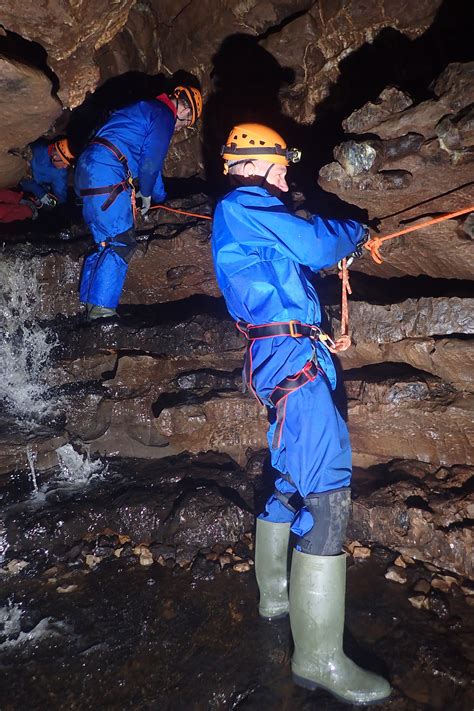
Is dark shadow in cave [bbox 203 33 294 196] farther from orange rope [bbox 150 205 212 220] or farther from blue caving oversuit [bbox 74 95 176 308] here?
blue caving oversuit [bbox 74 95 176 308]

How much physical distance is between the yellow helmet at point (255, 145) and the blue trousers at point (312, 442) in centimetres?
143

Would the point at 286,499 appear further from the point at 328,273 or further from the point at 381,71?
the point at 381,71

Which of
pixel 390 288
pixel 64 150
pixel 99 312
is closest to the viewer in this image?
pixel 390 288

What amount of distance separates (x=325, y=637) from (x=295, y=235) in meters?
2.24

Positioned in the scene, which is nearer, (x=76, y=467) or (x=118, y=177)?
(x=76, y=467)

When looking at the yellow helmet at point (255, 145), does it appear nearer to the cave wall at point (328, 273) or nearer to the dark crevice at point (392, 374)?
the cave wall at point (328, 273)

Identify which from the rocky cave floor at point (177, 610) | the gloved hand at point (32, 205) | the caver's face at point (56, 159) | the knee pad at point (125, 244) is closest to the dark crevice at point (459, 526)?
the rocky cave floor at point (177, 610)

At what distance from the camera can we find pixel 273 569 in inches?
126

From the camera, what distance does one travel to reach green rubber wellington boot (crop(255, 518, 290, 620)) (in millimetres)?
3197

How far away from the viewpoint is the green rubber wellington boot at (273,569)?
3.20 m

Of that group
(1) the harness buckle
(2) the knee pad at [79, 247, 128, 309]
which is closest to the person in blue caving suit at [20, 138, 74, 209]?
(2) the knee pad at [79, 247, 128, 309]

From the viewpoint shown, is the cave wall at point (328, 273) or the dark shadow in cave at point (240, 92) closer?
the cave wall at point (328, 273)

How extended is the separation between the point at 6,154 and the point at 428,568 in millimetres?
7402

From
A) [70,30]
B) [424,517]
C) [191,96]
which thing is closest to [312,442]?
[424,517]
